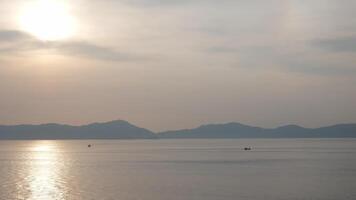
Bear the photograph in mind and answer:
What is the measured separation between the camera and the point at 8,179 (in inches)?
3339

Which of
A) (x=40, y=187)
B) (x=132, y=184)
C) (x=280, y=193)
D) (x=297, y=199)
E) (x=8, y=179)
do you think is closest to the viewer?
(x=297, y=199)

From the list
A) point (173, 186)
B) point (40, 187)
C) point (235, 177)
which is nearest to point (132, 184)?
point (173, 186)

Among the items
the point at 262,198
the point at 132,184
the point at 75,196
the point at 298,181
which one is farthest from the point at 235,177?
the point at 75,196

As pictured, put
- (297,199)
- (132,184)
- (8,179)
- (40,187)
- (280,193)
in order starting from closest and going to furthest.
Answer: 1. (297,199)
2. (280,193)
3. (40,187)
4. (132,184)
5. (8,179)

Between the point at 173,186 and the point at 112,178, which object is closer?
the point at 173,186

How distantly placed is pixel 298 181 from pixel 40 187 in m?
35.1

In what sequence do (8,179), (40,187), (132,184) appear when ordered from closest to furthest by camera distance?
(40,187), (132,184), (8,179)

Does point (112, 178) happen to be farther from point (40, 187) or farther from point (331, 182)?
point (331, 182)

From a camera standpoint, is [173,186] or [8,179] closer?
[173,186]

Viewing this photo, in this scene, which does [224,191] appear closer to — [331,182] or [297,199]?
[297,199]

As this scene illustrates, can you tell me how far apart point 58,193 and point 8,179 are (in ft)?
→ 78.6

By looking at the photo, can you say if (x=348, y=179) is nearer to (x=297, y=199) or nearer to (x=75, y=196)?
(x=297, y=199)

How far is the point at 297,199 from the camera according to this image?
57.3 meters

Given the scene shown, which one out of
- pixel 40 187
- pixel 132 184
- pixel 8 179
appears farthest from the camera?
pixel 8 179
